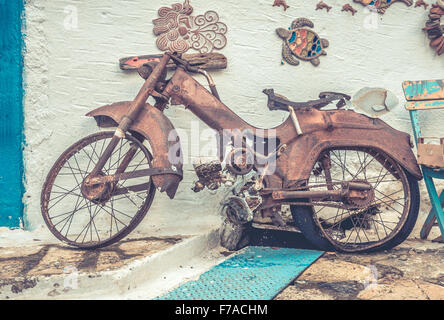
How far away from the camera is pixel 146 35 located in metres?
3.70

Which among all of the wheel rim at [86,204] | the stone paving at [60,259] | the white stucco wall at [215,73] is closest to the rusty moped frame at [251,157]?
the stone paving at [60,259]

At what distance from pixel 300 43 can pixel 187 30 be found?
1.05 m

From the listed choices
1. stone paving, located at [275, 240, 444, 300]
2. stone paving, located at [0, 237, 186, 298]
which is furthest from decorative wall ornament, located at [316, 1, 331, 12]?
stone paving, located at [0, 237, 186, 298]

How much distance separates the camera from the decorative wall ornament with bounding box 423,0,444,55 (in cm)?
374

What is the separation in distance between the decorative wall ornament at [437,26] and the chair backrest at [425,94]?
29.6 inches

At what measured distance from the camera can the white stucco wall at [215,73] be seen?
11.8 feet

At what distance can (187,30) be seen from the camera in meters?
3.70

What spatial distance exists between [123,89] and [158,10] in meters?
0.78

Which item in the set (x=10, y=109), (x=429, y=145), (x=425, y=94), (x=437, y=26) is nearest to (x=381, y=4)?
(x=437, y=26)

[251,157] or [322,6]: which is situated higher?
[322,6]

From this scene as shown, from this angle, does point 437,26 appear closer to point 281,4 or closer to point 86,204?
point 281,4
